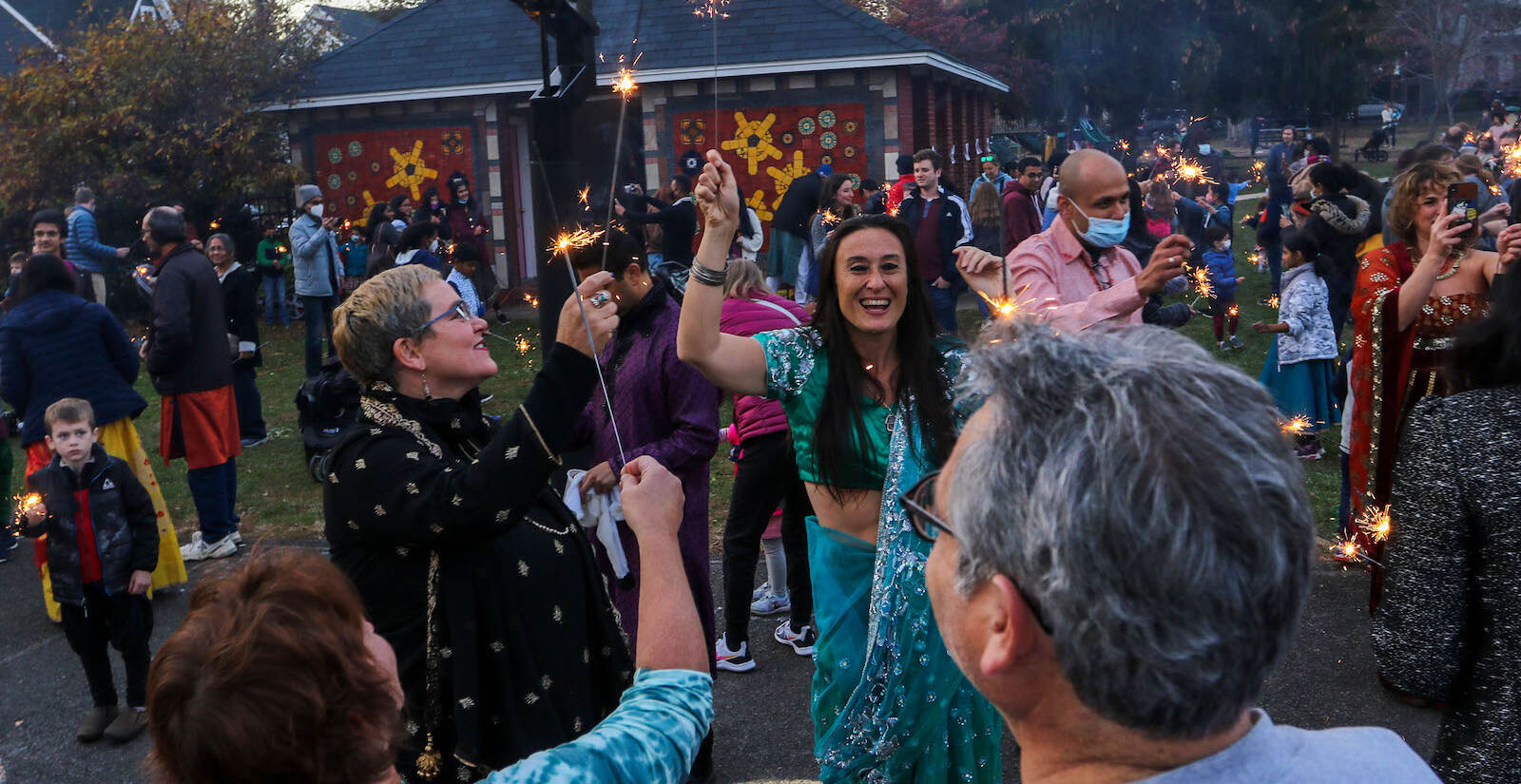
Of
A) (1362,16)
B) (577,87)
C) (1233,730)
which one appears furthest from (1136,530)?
(1362,16)

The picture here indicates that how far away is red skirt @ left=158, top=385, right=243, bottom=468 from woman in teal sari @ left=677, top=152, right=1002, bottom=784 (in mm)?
4949

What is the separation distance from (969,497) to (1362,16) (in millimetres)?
31442

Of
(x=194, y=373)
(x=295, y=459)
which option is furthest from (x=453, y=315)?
(x=295, y=459)

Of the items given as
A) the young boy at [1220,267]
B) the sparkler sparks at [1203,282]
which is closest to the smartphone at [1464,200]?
the sparkler sparks at [1203,282]

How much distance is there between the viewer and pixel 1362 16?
2828 cm

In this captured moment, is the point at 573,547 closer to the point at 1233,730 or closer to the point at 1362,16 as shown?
the point at 1233,730

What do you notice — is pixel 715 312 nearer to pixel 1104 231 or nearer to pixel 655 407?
pixel 655 407

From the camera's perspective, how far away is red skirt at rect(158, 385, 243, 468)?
7.05 metres

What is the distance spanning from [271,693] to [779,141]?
15995mm

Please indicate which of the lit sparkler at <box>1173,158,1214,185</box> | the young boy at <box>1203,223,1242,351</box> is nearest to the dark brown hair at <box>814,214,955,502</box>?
the lit sparkler at <box>1173,158,1214,185</box>

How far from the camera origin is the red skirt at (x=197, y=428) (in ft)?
23.1

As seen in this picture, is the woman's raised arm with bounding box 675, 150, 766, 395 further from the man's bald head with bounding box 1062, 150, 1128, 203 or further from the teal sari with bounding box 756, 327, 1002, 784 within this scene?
the man's bald head with bounding box 1062, 150, 1128, 203

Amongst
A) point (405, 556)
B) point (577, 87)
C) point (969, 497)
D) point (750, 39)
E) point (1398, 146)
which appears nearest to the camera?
point (969, 497)

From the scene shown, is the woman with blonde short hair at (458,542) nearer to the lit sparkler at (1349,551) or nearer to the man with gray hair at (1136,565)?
the man with gray hair at (1136,565)
